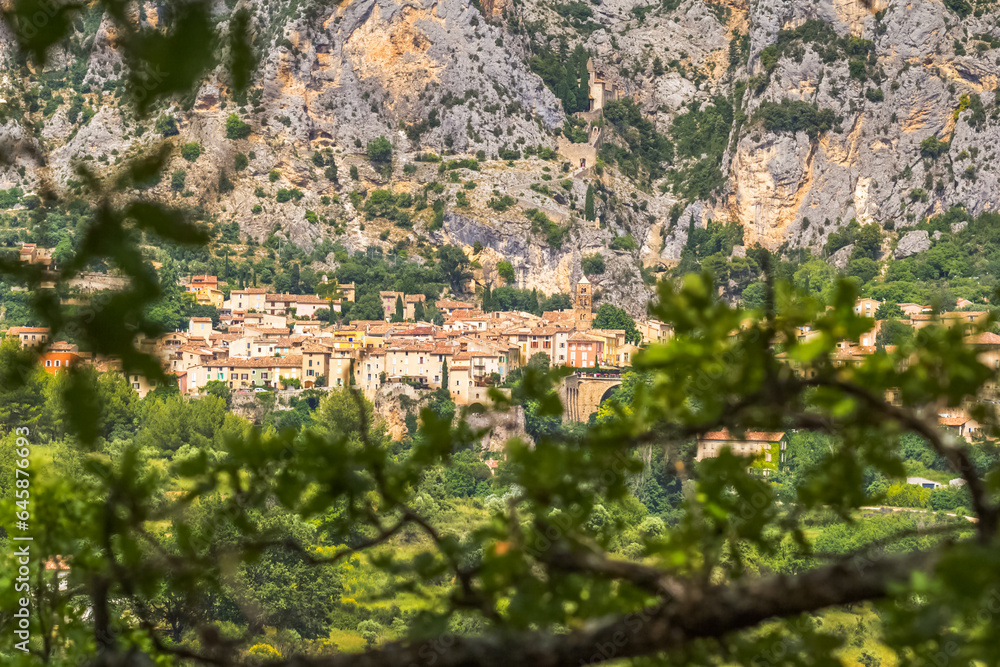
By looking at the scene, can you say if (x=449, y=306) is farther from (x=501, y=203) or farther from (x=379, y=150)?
(x=379, y=150)

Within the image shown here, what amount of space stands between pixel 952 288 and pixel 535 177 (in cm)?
2296

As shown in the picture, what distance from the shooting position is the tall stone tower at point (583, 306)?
52250mm

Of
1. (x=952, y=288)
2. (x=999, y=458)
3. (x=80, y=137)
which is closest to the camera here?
(x=999, y=458)

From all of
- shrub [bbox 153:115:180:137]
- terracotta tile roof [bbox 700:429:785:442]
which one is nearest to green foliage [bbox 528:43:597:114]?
shrub [bbox 153:115:180:137]

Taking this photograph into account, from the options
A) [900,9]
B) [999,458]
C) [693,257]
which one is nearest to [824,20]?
[900,9]

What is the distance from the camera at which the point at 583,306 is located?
180ft

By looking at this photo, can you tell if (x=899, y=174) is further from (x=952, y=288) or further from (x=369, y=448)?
(x=369, y=448)

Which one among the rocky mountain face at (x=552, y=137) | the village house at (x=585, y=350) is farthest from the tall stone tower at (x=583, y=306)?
the village house at (x=585, y=350)

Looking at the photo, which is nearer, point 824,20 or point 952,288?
point 952,288

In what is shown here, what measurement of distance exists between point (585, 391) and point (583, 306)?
11103 millimetres

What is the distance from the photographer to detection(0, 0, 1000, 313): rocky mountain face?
58250 mm

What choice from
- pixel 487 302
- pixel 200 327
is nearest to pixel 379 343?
pixel 200 327

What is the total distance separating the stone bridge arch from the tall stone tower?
597cm

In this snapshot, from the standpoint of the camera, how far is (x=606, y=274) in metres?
58.9
